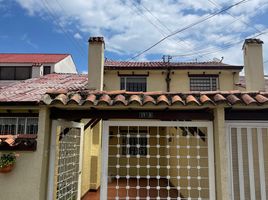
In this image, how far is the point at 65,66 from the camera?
1063 inches

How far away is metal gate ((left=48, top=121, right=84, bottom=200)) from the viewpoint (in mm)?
6366

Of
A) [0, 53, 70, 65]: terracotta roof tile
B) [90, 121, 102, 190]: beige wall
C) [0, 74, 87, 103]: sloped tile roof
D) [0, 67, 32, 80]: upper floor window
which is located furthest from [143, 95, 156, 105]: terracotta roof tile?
[0, 67, 32, 80]: upper floor window

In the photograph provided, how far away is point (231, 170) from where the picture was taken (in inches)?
247

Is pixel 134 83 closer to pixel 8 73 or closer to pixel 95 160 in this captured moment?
pixel 95 160

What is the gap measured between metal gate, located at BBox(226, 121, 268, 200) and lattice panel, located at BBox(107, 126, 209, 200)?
797 mm

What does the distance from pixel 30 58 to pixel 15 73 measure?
2693 mm

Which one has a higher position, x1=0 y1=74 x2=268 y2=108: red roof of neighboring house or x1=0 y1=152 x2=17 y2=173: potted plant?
x1=0 y1=74 x2=268 y2=108: red roof of neighboring house

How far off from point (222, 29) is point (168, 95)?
9947mm

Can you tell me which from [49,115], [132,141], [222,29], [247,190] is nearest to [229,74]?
[222,29]

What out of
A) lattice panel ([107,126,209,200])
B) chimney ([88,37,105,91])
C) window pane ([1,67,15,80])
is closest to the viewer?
lattice panel ([107,126,209,200])

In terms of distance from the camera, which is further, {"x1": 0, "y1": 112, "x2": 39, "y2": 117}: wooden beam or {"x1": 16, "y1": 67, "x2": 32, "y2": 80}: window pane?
{"x1": 16, "y1": 67, "x2": 32, "y2": 80}: window pane

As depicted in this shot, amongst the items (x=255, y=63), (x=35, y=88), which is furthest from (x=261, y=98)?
(x=35, y=88)

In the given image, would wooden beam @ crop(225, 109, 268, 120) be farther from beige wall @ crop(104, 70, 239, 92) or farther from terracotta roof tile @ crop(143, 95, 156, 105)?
beige wall @ crop(104, 70, 239, 92)

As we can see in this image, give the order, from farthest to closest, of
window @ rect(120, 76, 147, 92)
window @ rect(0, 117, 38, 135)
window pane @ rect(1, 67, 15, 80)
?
window pane @ rect(1, 67, 15, 80) → window @ rect(120, 76, 147, 92) → window @ rect(0, 117, 38, 135)
